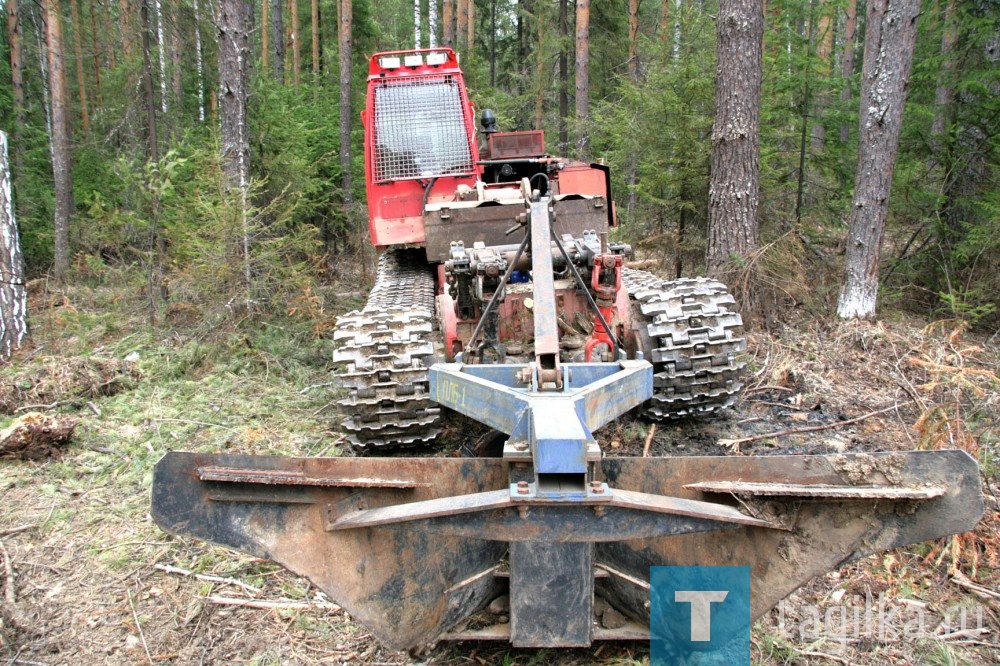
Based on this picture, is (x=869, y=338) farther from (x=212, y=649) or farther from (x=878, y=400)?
(x=212, y=649)

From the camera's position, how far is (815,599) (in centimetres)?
323

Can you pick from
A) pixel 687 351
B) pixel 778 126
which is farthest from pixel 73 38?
pixel 687 351

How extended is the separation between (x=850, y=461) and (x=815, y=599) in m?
1.17

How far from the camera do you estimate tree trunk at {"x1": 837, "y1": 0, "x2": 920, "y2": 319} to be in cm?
671

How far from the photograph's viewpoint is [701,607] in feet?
8.92

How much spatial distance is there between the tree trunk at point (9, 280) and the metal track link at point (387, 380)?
4286mm

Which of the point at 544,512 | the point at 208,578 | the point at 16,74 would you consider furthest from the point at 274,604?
the point at 16,74

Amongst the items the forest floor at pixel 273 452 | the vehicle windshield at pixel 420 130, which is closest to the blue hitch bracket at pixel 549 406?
the forest floor at pixel 273 452

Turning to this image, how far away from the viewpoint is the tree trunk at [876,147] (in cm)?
671

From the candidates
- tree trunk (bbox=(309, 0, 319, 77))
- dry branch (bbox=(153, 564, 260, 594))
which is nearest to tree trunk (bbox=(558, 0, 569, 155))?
tree trunk (bbox=(309, 0, 319, 77))

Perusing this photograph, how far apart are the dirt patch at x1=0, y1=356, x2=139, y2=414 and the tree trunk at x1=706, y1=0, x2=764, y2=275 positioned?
5.91 meters

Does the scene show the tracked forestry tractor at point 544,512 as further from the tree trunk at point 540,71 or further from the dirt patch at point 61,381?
the tree trunk at point 540,71
